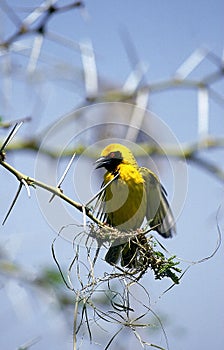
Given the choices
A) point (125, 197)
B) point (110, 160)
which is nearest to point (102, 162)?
point (110, 160)

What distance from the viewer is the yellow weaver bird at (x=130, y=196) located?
2.63 meters

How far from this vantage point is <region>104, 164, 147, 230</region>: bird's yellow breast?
2678 millimetres

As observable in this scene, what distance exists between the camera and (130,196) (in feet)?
9.06

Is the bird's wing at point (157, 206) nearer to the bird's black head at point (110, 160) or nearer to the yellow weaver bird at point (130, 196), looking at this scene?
the yellow weaver bird at point (130, 196)

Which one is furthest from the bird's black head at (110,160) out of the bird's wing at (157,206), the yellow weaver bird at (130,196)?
the bird's wing at (157,206)

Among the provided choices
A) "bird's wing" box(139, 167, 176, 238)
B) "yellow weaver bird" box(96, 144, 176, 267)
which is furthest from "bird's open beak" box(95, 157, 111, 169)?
"bird's wing" box(139, 167, 176, 238)

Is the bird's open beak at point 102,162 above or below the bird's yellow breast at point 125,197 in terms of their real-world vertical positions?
above

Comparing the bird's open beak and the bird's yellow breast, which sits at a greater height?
the bird's open beak

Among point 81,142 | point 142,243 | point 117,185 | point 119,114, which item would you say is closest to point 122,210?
point 117,185

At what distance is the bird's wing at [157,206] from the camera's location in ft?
8.72

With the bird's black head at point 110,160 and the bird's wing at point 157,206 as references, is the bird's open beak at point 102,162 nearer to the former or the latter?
the bird's black head at point 110,160

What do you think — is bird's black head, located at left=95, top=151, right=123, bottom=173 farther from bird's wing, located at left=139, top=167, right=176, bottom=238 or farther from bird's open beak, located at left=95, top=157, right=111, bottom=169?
bird's wing, located at left=139, top=167, right=176, bottom=238

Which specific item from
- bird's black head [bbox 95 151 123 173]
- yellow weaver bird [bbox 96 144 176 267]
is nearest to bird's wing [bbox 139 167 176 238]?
yellow weaver bird [bbox 96 144 176 267]

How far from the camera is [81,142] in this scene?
278cm
